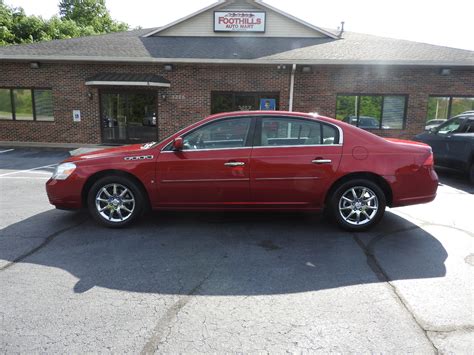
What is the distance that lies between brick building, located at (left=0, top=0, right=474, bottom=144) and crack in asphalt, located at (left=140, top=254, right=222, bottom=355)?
10.8 metres

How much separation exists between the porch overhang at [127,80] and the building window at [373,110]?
6.85 metres

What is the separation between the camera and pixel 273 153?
447 cm

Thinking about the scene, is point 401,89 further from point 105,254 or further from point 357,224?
point 105,254

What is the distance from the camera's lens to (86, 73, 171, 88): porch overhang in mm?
12781

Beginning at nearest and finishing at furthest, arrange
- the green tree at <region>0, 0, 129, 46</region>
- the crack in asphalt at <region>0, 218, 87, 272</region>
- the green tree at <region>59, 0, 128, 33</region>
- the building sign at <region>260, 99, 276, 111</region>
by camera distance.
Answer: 1. the crack in asphalt at <region>0, 218, 87, 272</region>
2. the building sign at <region>260, 99, 276, 111</region>
3. the green tree at <region>0, 0, 129, 46</region>
4. the green tree at <region>59, 0, 128, 33</region>

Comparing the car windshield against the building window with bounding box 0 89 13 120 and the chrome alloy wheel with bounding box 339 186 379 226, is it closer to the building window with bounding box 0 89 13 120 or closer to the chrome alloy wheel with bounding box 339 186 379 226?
the chrome alloy wheel with bounding box 339 186 379 226

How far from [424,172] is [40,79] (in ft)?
46.6

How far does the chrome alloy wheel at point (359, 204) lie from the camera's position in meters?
4.57

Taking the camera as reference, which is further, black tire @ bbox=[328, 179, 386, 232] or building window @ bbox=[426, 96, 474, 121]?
building window @ bbox=[426, 96, 474, 121]

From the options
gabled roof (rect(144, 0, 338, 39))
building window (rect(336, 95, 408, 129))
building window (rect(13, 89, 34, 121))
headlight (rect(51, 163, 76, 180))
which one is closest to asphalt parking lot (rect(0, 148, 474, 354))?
headlight (rect(51, 163, 76, 180))

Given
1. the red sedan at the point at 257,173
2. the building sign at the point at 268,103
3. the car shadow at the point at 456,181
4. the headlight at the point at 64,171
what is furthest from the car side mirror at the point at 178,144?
the building sign at the point at 268,103

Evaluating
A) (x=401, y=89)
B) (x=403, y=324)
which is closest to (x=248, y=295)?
(x=403, y=324)

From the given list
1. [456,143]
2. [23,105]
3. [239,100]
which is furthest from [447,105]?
[23,105]

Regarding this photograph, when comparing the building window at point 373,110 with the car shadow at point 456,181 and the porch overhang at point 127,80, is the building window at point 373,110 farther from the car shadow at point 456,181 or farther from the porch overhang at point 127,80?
the porch overhang at point 127,80
